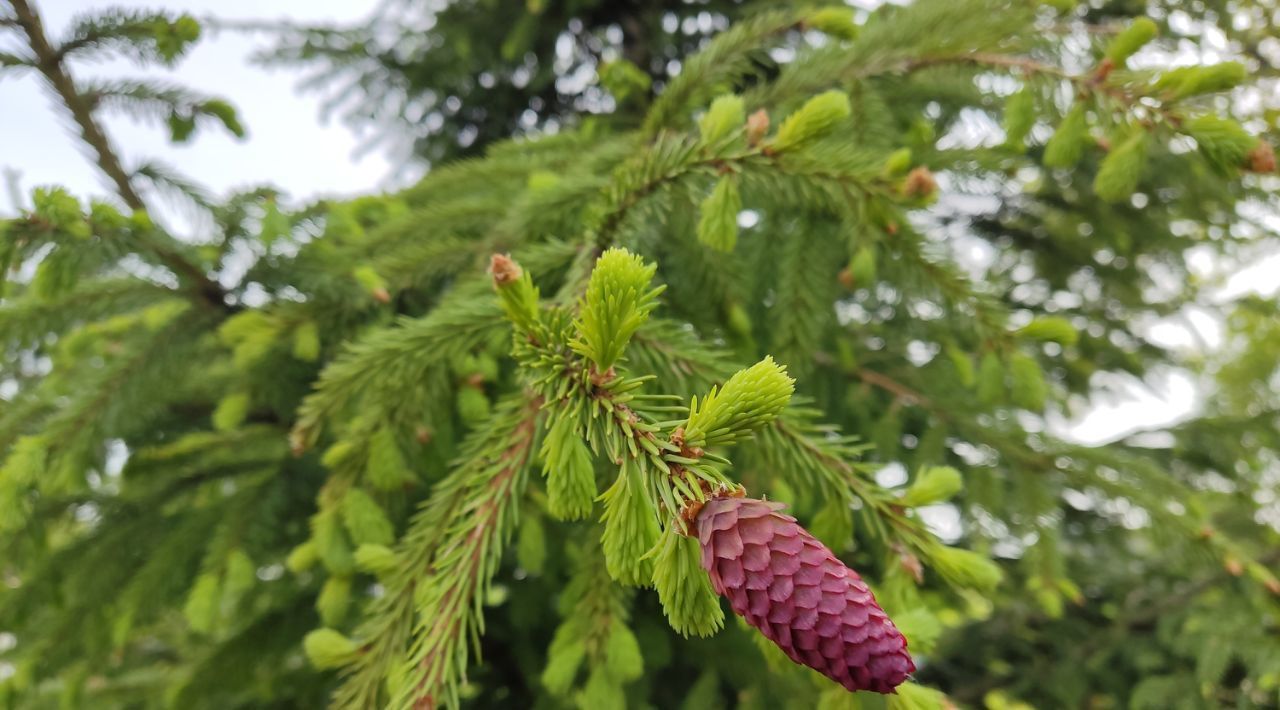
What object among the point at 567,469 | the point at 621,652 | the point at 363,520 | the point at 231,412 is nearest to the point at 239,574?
the point at 231,412

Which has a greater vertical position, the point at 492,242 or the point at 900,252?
the point at 492,242

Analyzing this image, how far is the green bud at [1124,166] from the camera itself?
104cm

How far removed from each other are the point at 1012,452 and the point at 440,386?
1.36 meters

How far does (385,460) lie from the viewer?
3.54 ft

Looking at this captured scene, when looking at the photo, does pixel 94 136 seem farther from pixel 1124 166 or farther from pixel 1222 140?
pixel 1222 140

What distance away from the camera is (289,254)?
1.42 metres

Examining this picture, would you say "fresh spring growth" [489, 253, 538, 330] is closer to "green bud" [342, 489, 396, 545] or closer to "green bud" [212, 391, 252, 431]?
"green bud" [342, 489, 396, 545]

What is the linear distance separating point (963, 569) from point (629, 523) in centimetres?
52

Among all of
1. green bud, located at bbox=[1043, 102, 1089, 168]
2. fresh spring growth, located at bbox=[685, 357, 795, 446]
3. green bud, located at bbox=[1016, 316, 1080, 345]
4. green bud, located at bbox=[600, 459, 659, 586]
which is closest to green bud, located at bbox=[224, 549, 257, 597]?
green bud, located at bbox=[600, 459, 659, 586]

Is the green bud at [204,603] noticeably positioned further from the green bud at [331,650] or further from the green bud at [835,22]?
the green bud at [835,22]

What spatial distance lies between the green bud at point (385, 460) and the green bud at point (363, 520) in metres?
0.04

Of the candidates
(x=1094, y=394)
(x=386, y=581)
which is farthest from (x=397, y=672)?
(x=1094, y=394)

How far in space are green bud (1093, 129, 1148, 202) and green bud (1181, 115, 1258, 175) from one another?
0.06 meters

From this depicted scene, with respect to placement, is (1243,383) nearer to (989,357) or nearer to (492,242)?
(989,357)
